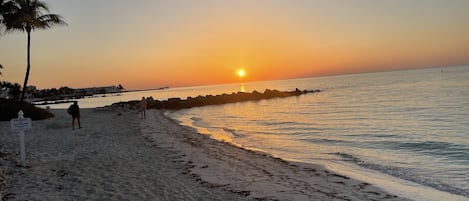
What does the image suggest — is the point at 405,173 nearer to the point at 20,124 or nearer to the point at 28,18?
the point at 20,124

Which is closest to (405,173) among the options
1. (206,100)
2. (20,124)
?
(20,124)

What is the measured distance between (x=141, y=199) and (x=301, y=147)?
34.3 feet

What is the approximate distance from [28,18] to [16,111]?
22.8ft

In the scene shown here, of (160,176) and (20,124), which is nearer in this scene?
(160,176)

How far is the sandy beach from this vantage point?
7965 millimetres

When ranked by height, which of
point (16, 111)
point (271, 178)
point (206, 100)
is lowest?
point (271, 178)

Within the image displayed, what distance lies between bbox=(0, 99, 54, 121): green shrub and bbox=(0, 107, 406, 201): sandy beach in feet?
38.6

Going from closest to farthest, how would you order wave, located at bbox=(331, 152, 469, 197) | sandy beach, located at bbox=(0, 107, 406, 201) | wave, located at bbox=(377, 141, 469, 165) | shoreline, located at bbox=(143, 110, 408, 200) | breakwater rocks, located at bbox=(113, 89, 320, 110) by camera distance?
sandy beach, located at bbox=(0, 107, 406, 201) < shoreline, located at bbox=(143, 110, 408, 200) < wave, located at bbox=(331, 152, 469, 197) < wave, located at bbox=(377, 141, 469, 165) < breakwater rocks, located at bbox=(113, 89, 320, 110)

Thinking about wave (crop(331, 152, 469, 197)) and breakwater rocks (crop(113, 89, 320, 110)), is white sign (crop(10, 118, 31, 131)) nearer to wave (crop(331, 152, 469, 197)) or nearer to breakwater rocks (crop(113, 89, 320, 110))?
wave (crop(331, 152, 469, 197))

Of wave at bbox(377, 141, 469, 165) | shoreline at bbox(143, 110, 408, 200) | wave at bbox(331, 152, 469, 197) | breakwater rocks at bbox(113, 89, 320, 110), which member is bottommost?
wave at bbox(331, 152, 469, 197)

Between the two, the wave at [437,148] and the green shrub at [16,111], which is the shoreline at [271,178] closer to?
the wave at [437,148]

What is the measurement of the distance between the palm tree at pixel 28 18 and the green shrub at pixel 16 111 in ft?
5.12

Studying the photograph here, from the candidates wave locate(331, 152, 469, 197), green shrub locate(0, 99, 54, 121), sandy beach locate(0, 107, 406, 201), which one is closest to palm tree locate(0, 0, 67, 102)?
green shrub locate(0, 99, 54, 121)

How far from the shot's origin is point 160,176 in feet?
31.4
